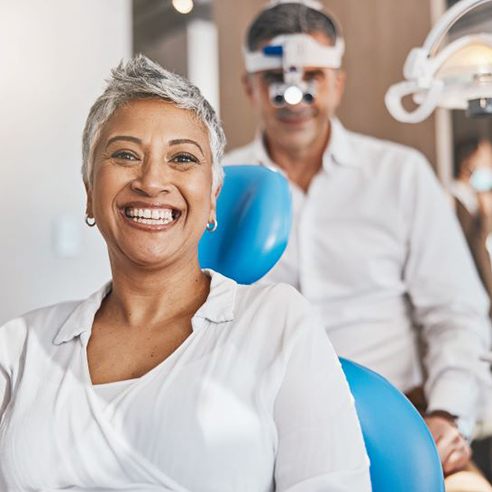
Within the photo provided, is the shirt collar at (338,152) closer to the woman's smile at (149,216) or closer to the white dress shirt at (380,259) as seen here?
the white dress shirt at (380,259)

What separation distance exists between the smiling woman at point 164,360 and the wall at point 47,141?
937 millimetres

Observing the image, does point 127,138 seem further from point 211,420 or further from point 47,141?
point 47,141

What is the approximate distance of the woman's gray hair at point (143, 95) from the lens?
112 centimetres

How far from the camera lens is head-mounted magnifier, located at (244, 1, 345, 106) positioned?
1.78m

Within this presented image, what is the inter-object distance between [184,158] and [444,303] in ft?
2.87

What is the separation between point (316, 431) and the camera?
95 cm

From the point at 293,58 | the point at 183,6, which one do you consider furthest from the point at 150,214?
the point at 183,6

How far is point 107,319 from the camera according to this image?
1189mm

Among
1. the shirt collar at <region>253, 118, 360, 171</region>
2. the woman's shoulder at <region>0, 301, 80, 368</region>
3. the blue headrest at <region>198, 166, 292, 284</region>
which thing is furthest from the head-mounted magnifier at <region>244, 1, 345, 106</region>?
the woman's shoulder at <region>0, 301, 80, 368</region>

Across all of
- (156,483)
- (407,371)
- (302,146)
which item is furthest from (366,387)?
(302,146)

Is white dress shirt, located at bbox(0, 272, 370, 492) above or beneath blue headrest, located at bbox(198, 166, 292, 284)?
beneath

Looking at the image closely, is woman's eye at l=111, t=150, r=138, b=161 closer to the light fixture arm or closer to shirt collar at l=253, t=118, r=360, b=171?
the light fixture arm

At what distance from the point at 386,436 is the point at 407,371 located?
0.85 m

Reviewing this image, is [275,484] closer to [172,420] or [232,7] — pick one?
[172,420]
